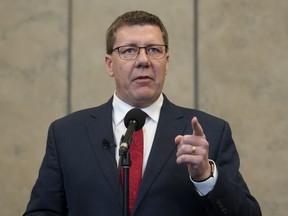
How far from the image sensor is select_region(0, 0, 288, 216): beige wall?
3209 mm

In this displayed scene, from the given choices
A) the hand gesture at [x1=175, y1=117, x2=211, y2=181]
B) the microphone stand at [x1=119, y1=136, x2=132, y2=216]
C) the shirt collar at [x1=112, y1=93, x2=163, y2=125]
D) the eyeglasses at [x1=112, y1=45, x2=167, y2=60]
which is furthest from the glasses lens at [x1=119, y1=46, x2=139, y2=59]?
the microphone stand at [x1=119, y1=136, x2=132, y2=216]

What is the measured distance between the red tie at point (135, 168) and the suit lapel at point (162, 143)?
0.04 m

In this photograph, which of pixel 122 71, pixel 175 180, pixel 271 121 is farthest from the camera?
pixel 271 121

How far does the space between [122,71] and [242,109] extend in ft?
3.73

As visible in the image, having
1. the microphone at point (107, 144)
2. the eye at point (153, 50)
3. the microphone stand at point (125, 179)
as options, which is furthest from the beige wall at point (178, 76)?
the microphone stand at point (125, 179)

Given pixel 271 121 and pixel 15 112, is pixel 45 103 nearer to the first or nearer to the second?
pixel 15 112

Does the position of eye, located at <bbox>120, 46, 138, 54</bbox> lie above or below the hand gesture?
above

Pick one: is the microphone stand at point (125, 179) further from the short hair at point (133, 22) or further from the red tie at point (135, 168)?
the short hair at point (133, 22)

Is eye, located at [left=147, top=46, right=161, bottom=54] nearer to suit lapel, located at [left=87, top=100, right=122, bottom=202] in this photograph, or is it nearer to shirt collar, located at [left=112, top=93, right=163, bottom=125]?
shirt collar, located at [left=112, top=93, right=163, bottom=125]

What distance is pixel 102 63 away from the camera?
3232mm

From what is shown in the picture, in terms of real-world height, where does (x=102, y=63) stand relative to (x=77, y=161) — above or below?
above

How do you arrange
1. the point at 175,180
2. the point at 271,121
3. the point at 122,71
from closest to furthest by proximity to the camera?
the point at 175,180
the point at 122,71
the point at 271,121

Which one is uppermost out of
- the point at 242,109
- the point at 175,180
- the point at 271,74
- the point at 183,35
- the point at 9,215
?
the point at 183,35

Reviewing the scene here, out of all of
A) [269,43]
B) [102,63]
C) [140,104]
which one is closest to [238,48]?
[269,43]
